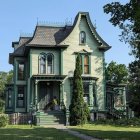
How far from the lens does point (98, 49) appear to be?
4288 centimetres

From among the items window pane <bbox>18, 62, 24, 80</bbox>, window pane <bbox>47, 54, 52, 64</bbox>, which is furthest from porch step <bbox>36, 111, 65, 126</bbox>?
window pane <bbox>18, 62, 24, 80</bbox>

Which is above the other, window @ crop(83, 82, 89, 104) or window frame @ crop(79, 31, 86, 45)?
window frame @ crop(79, 31, 86, 45)

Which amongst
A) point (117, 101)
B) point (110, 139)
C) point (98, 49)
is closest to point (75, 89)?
point (98, 49)

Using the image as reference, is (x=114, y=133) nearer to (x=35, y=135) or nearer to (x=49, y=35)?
(x=35, y=135)

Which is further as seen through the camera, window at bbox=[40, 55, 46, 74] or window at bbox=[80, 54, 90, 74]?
window at bbox=[80, 54, 90, 74]

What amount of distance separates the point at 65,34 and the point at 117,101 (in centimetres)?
1086

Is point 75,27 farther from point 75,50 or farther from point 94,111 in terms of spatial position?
point 94,111

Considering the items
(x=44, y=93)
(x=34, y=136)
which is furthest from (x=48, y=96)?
(x=34, y=136)

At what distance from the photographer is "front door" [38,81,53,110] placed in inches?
1624

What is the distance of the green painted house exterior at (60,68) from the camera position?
4081 cm

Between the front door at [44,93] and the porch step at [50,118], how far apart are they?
3603 mm

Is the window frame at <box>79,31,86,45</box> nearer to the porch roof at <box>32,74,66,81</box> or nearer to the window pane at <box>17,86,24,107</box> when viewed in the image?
the porch roof at <box>32,74,66,81</box>

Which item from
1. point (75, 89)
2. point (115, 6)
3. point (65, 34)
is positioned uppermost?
point (65, 34)

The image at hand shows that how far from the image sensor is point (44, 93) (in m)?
41.4
